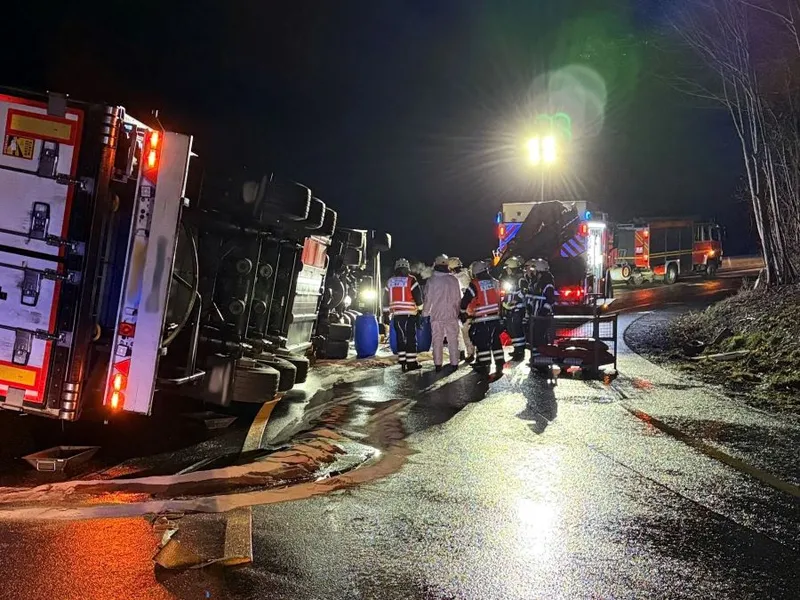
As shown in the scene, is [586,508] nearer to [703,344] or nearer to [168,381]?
[168,381]

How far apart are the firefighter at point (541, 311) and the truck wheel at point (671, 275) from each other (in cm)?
2101

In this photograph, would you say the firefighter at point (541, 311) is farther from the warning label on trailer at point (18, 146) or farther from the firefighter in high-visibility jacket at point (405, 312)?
the warning label on trailer at point (18, 146)

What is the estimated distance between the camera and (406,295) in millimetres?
10836

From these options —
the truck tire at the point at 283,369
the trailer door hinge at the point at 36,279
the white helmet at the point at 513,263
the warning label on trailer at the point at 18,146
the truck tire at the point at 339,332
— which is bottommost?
the truck tire at the point at 283,369

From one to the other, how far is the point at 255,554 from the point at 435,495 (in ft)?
4.99

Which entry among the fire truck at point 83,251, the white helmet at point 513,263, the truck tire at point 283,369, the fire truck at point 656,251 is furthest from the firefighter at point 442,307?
the fire truck at point 656,251

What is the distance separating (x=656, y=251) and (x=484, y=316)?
70.6ft

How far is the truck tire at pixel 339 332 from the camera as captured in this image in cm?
1116

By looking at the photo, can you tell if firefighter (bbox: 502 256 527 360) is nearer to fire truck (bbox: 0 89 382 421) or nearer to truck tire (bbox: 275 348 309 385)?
truck tire (bbox: 275 348 309 385)

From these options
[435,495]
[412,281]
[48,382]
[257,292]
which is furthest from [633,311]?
[48,382]

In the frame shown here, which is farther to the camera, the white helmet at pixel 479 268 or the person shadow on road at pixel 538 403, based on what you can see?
the white helmet at pixel 479 268

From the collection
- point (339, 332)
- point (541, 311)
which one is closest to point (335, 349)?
point (339, 332)

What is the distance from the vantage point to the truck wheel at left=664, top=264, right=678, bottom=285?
98.4ft

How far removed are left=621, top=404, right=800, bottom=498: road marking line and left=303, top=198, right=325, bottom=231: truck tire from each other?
160 inches
